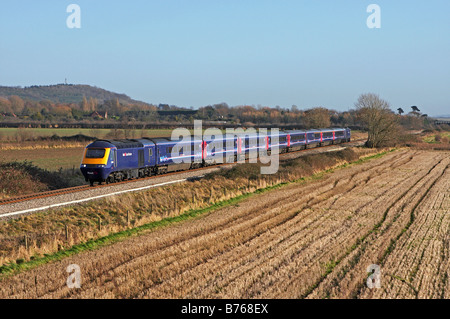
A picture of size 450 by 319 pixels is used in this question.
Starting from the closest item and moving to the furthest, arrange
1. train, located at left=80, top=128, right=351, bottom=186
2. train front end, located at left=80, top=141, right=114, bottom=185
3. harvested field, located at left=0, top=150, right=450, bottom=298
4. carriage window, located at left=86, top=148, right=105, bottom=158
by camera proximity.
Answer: harvested field, located at left=0, top=150, right=450, bottom=298 → train front end, located at left=80, top=141, right=114, bottom=185 → carriage window, located at left=86, top=148, right=105, bottom=158 → train, located at left=80, top=128, right=351, bottom=186

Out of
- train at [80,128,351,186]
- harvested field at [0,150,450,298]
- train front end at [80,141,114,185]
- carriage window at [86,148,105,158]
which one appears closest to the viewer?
harvested field at [0,150,450,298]

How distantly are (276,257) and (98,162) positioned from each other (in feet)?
54.0

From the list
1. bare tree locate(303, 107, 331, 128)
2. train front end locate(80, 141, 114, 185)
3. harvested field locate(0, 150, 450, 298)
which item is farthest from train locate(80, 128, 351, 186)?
bare tree locate(303, 107, 331, 128)

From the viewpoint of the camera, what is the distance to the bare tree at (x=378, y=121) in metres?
65.8

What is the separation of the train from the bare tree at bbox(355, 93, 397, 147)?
18.4 meters

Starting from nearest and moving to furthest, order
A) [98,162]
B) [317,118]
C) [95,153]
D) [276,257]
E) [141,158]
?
1. [276,257]
2. [98,162]
3. [95,153]
4. [141,158]
5. [317,118]

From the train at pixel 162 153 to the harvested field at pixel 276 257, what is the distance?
9.37m

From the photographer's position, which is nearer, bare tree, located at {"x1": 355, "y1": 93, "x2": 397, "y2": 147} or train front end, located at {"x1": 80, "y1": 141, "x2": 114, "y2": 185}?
train front end, located at {"x1": 80, "y1": 141, "x2": 114, "y2": 185}

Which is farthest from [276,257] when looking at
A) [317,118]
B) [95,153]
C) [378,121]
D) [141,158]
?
[317,118]

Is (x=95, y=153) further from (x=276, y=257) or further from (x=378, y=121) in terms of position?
(x=378, y=121)

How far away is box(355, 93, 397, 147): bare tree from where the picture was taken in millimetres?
65750

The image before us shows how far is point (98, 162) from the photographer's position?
27.9m

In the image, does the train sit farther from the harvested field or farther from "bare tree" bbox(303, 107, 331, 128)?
"bare tree" bbox(303, 107, 331, 128)

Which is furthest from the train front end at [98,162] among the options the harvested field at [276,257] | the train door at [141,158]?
the harvested field at [276,257]
